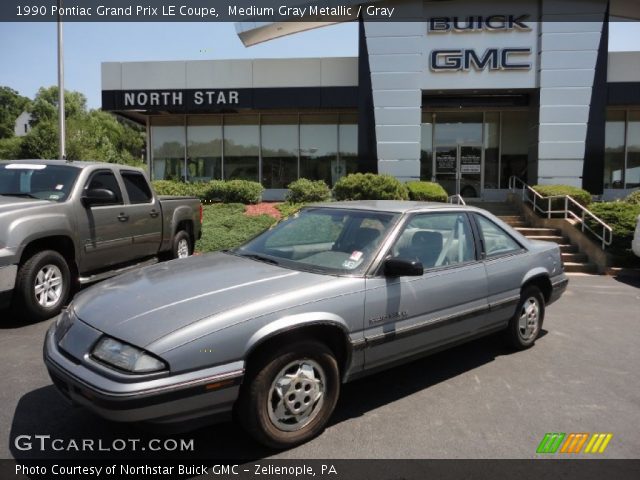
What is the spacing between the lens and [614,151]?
63.5 ft

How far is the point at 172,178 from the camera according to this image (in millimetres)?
20234

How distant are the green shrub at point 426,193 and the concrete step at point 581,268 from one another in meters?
4.56

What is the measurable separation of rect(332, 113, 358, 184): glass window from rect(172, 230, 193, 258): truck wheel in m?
11.6

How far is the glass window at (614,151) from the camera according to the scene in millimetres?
19227

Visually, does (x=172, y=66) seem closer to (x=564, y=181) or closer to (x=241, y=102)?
(x=241, y=102)

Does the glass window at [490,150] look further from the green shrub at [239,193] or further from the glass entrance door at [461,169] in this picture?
the green shrub at [239,193]

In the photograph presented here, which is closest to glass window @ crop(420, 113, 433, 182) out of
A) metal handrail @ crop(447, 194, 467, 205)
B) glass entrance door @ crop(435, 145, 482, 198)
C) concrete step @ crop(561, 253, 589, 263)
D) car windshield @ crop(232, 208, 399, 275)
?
glass entrance door @ crop(435, 145, 482, 198)

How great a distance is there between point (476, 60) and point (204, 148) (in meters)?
10.8

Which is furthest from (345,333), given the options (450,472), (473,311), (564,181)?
(564,181)

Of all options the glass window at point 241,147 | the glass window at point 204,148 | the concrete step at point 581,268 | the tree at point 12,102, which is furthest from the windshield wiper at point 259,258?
the tree at point 12,102

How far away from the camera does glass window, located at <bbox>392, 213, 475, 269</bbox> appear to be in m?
4.00

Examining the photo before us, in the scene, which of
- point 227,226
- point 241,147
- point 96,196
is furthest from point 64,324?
point 241,147

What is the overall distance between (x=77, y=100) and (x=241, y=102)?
165 feet

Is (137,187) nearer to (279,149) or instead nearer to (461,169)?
(279,149)
